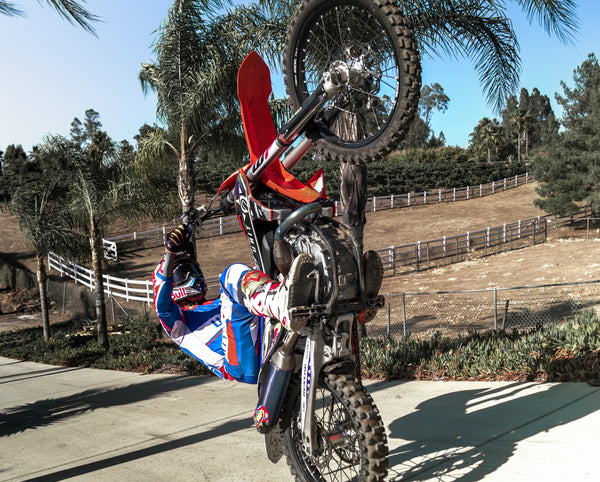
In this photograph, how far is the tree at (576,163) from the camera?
100 ft

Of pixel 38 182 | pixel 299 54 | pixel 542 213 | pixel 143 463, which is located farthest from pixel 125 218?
pixel 542 213

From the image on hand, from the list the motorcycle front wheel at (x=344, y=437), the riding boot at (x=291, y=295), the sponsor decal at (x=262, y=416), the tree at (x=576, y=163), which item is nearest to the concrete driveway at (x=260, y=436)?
the motorcycle front wheel at (x=344, y=437)

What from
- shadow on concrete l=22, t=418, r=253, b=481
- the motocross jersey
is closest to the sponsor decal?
the motocross jersey

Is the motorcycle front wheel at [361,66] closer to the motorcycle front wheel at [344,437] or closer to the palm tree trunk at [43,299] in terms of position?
the motorcycle front wheel at [344,437]

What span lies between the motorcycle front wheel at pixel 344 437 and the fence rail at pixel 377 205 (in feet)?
54.1

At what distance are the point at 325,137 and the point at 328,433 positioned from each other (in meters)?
1.98

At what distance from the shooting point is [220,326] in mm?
4340

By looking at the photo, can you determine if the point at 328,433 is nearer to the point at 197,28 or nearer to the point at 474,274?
the point at 197,28

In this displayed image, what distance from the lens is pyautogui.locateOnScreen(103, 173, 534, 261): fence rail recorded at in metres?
30.3

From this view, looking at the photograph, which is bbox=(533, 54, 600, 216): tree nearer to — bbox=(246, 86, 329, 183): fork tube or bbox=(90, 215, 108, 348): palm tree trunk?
bbox=(90, 215, 108, 348): palm tree trunk

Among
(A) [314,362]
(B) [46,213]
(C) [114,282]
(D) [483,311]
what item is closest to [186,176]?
(B) [46,213]

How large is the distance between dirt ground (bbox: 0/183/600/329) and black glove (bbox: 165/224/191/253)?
15868 mm

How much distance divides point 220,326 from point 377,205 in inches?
1495

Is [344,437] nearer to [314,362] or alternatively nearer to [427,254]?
[314,362]
